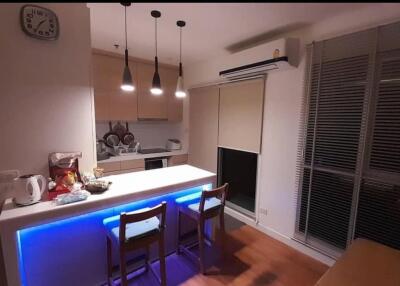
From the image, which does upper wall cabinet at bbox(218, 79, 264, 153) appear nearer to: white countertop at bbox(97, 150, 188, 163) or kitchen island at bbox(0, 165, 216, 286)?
white countertop at bbox(97, 150, 188, 163)

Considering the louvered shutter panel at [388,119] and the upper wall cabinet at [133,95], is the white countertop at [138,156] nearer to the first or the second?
the upper wall cabinet at [133,95]

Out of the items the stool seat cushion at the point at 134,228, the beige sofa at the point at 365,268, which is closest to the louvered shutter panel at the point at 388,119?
the beige sofa at the point at 365,268

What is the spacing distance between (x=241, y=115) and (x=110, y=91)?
214 centimetres

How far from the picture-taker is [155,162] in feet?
13.3

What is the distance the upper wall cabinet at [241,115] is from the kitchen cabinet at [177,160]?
3.37ft

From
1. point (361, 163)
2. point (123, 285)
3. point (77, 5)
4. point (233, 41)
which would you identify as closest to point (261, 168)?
point (361, 163)

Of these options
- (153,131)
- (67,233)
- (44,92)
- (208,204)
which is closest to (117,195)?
(67,233)

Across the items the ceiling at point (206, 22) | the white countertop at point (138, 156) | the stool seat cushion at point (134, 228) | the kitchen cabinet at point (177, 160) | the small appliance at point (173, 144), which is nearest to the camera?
the stool seat cushion at point (134, 228)

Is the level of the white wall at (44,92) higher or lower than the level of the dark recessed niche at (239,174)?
higher

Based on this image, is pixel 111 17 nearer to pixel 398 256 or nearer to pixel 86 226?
pixel 86 226

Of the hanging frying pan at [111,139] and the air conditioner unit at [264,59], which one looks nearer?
the air conditioner unit at [264,59]

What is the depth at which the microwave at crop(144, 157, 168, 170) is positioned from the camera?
393 centimetres

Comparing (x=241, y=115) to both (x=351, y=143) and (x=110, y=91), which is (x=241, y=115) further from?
(x=110, y=91)

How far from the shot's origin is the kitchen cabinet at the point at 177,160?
423cm
